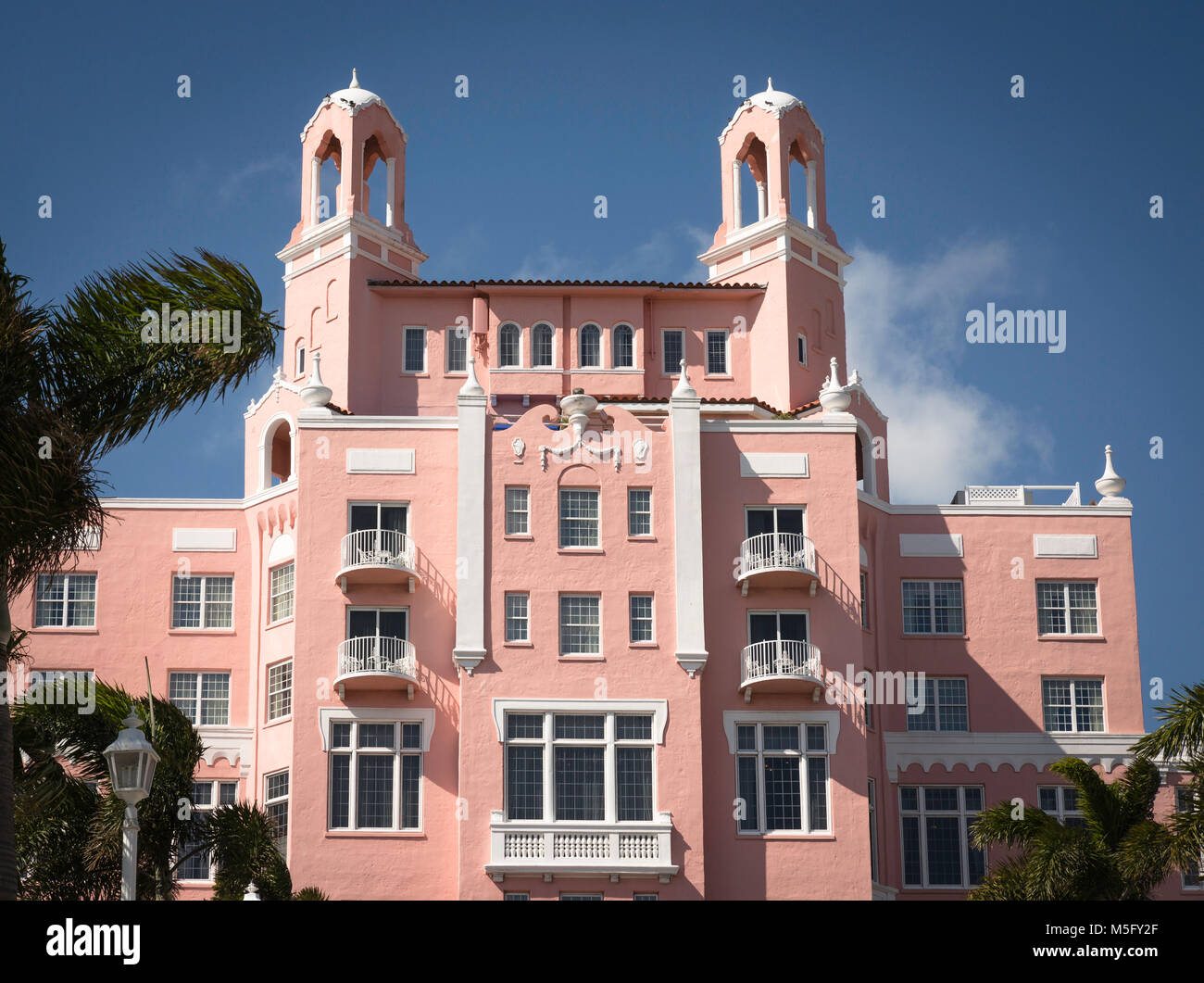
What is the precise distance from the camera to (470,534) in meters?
54.0

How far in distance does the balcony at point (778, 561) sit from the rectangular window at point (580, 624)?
4.24m

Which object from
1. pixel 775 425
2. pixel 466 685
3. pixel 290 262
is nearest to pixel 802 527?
pixel 775 425

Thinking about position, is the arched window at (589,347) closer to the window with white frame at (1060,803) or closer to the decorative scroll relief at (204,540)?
the decorative scroll relief at (204,540)

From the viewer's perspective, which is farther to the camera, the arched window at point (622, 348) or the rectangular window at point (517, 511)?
the arched window at point (622, 348)

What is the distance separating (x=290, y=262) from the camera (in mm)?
65875

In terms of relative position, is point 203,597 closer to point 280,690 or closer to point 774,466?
point 280,690

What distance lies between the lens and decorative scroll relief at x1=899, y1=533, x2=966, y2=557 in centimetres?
6038

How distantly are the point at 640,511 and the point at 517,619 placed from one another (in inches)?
188

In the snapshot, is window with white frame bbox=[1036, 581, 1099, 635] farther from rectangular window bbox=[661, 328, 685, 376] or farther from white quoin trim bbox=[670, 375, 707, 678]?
rectangular window bbox=[661, 328, 685, 376]

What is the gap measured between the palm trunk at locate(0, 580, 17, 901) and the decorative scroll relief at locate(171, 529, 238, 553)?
40.1 metres

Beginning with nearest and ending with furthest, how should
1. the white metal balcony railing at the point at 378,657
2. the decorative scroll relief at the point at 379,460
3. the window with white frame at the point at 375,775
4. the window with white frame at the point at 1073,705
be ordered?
1. the window with white frame at the point at 375,775
2. the white metal balcony railing at the point at 378,657
3. the decorative scroll relief at the point at 379,460
4. the window with white frame at the point at 1073,705

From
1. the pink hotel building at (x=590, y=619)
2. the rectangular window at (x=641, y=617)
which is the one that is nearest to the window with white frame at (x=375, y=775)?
the pink hotel building at (x=590, y=619)

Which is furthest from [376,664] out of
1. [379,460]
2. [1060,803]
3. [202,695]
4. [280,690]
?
[1060,803]

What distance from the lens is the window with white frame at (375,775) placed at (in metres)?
→ 52.2
